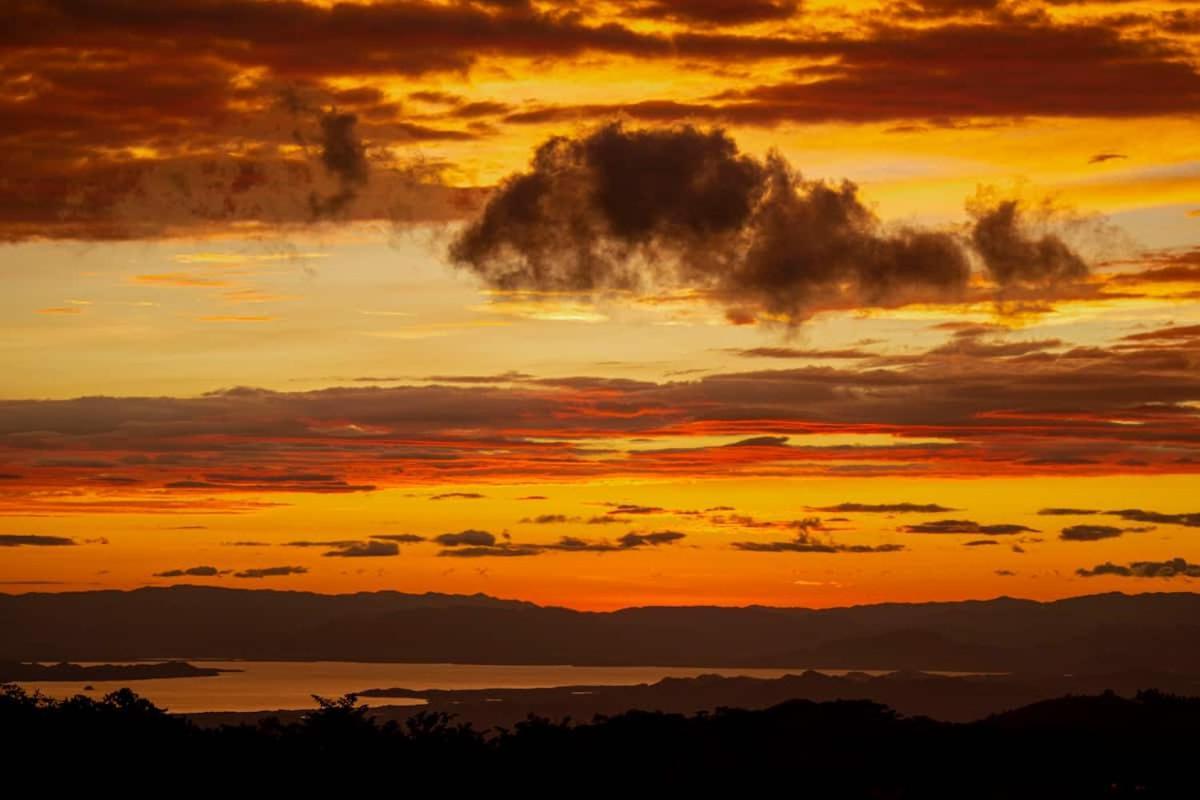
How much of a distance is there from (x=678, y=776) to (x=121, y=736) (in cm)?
2026

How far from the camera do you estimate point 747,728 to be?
243 feet

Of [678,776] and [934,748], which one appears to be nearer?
[678,776]

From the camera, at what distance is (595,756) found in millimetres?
65562

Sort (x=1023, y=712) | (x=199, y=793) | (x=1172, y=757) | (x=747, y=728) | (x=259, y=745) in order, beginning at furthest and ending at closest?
(x=1023, y=712), (x=747, y=728), (x=1172, y=757), (x=259, y=745), (x=199, y=793)

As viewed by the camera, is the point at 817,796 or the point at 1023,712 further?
the point at 1023,712

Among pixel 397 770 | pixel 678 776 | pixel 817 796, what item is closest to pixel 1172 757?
pixel 817 796

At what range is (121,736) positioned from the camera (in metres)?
64.1

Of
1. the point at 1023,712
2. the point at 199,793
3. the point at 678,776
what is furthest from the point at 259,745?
the point at 1023,712

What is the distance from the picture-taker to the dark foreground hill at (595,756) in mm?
60844

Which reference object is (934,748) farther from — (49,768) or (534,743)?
(49,768)

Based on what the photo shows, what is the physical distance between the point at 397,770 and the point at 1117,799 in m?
24.6

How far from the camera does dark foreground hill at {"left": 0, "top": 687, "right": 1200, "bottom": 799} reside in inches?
2395

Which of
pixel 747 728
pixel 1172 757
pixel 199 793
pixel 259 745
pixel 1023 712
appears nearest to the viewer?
pixel 199 793

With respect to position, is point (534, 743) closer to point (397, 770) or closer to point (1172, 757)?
point (397, 770)
